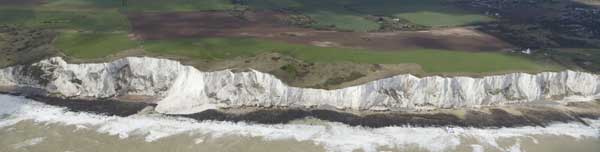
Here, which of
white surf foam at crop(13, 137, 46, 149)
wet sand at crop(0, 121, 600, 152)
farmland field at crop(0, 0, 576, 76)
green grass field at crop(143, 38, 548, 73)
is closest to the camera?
wet sand at crop(0, 121, 600, 152)

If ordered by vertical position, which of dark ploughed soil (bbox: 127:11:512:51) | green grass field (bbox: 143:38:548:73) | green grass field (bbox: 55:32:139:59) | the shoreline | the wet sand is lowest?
the wet sand

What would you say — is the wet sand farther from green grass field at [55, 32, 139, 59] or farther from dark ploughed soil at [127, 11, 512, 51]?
dark ploughed soil at [127, 11, 512, 51]

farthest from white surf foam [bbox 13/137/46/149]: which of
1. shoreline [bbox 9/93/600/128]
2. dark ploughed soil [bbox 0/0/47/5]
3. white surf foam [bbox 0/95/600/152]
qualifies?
dark ploughed soil [bbox 0/0/47/5]

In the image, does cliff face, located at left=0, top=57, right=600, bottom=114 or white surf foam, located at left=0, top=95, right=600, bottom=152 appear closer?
white surf foam, located at left=0, top=95, right=600, bottom=152

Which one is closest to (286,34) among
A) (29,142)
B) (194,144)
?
(194,144)

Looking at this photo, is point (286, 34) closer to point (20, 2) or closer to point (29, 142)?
point (29, 142)

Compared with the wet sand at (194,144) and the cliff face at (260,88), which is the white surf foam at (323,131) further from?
the cliff face at (260,88)

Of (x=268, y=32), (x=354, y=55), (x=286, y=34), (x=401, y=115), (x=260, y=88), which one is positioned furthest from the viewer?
(x=268, y=32)

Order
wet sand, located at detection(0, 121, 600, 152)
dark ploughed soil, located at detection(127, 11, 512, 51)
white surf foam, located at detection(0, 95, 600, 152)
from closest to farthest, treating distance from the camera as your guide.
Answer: wet sand, located at detection(0, 121, 600, 152)
white surf foam, located at detection(0, 95, 600, 152)
dark ploughed soil, located at detection(127, 11, 512, 51)
